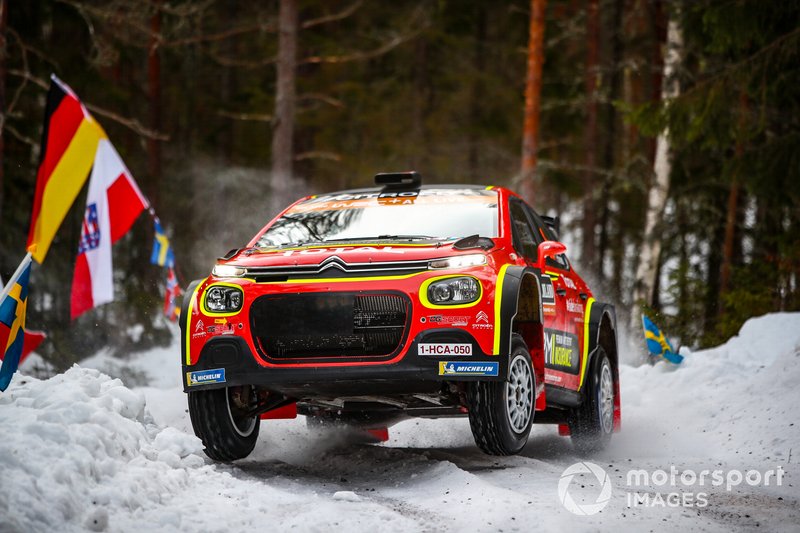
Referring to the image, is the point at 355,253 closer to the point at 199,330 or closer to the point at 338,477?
the point at 199,330

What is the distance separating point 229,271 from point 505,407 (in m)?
2.01

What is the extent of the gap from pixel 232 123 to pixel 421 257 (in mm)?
24896

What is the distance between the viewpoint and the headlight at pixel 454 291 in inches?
260

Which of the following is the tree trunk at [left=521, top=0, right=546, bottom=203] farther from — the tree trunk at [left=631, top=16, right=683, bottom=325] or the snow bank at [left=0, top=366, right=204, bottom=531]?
the snow bank at [left=0, top=366, right=204, bottom=531]

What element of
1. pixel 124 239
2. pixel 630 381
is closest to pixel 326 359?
pixel 630 381

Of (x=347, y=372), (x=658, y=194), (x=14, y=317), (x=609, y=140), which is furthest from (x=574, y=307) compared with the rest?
(x=609, y=140)

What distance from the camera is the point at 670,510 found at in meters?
5.91

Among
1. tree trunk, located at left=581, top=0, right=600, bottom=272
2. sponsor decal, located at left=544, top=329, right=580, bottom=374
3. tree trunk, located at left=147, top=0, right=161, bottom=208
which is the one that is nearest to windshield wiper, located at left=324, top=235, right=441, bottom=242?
sponsor decal, located at left=544, top=329, right=580, bottom=374

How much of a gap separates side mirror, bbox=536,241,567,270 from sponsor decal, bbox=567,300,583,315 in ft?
1.63

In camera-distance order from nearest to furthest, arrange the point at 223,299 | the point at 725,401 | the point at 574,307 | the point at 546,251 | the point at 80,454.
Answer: the point at 80,454 → the point at 223,299 → the point at 546,251 → the point at 574,307 → the point at 725,401

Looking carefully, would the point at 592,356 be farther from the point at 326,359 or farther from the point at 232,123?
the point at 232,123

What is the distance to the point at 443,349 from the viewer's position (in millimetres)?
6523

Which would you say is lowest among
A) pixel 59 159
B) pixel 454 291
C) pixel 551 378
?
pixel 551 378

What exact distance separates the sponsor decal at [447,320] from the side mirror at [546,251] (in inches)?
64.9
